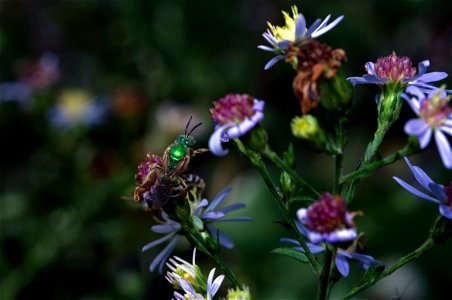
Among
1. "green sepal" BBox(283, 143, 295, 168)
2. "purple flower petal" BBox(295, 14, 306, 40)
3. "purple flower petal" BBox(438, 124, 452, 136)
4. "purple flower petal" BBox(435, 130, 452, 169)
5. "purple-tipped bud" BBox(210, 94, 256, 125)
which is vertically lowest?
"green sepal" BBox(283, 143, 295, 168)

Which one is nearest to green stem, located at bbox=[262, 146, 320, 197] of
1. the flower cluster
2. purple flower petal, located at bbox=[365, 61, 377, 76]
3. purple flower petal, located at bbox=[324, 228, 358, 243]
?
the flower cluster

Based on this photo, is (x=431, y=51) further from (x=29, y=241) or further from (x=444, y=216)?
(x=444, y=216)

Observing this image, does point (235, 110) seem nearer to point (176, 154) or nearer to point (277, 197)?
point (277, 197)

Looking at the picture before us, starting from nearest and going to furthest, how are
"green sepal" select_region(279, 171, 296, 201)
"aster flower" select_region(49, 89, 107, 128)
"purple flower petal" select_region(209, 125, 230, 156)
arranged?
"purple flower petal" select_region(209, 125, 230, 156), "green sepal" select_region(279, 171, 296, 201), "aster flower" select_region(49, 89, 107, 128)

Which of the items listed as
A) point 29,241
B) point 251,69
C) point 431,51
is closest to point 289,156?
point 29,241

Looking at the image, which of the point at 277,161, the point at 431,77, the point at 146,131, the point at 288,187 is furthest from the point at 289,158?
the point at 146,131

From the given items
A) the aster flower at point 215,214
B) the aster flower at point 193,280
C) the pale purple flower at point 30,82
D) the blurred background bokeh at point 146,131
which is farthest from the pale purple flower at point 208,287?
the pale purple flower at point 30,82

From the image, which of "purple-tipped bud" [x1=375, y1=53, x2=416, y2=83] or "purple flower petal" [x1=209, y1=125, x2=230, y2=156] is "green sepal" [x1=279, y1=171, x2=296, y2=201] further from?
"purple-tipped bud" [x1=375, y1=53, x2=416, y2=83]
